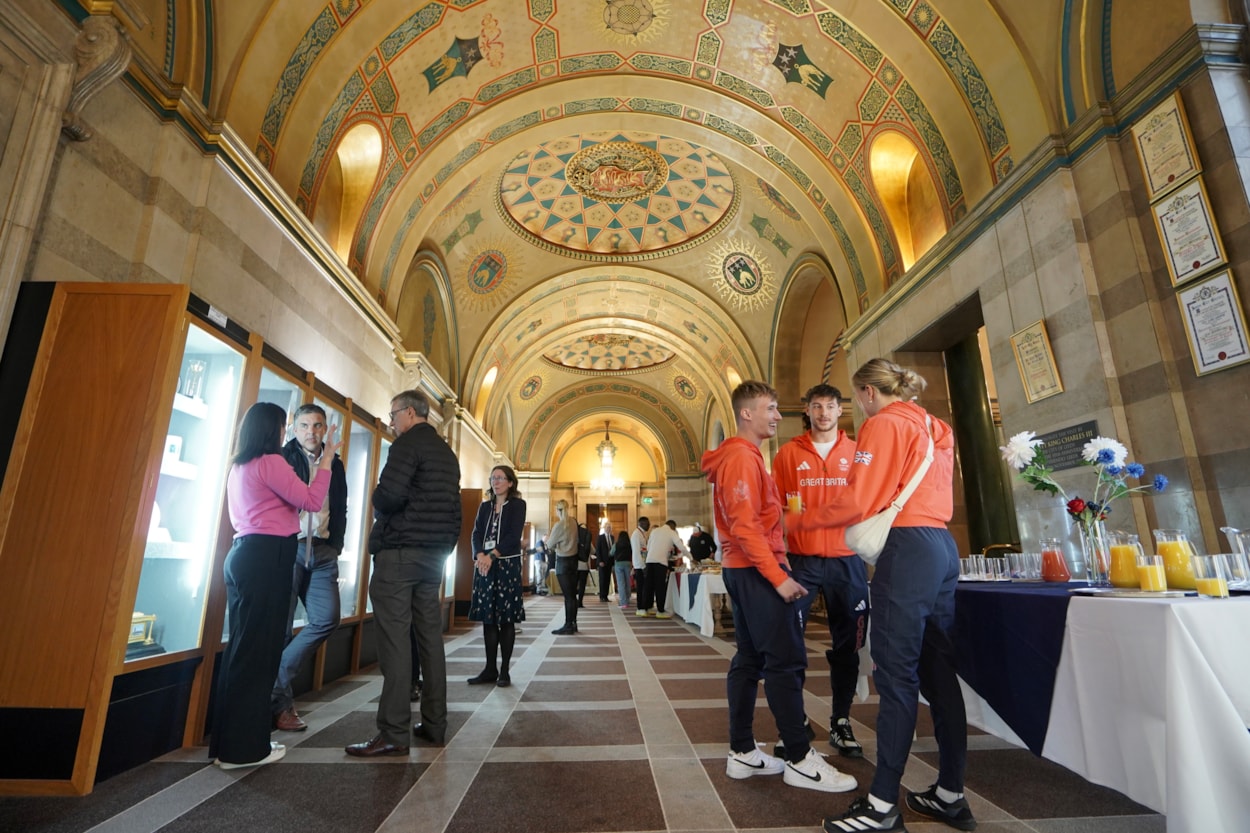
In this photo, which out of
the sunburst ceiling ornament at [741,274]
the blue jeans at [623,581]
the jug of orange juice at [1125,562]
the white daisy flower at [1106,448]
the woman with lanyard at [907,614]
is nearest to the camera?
the woman with lanyard at [907,614]

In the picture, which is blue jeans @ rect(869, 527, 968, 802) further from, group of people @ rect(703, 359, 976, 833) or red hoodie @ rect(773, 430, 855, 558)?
red hoodie @ rect(773, 430, 855, 558)

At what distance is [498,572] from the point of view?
4496 mm

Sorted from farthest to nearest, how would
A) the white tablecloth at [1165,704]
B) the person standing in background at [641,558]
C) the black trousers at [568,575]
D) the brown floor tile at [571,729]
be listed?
1. the person standing in background at [641,558]
2. the black trousers at [568,575]
3. the brown floor tile at [571,729]
4. the white tablecloth at [1165,704]

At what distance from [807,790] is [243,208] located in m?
5.08

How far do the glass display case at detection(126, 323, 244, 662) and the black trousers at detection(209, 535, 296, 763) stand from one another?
25.5 inches

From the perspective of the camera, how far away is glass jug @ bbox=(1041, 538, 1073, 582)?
2795 mm

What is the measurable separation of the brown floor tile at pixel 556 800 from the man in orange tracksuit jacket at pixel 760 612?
0.43 metres

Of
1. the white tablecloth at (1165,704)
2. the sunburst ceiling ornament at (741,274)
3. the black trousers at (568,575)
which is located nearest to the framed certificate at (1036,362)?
the white tablecloth at (1165,704)

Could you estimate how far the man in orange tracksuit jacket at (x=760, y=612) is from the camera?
2314 mm

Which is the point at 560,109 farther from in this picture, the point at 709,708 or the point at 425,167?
the point at 709,708

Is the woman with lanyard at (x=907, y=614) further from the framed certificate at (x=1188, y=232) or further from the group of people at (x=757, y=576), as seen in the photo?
the framed certificate at (x=1188, y=232)

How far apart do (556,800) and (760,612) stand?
1019 mm

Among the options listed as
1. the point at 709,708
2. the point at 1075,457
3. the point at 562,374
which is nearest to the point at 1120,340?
the point at 1075,457

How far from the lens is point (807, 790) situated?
228 centimetres
